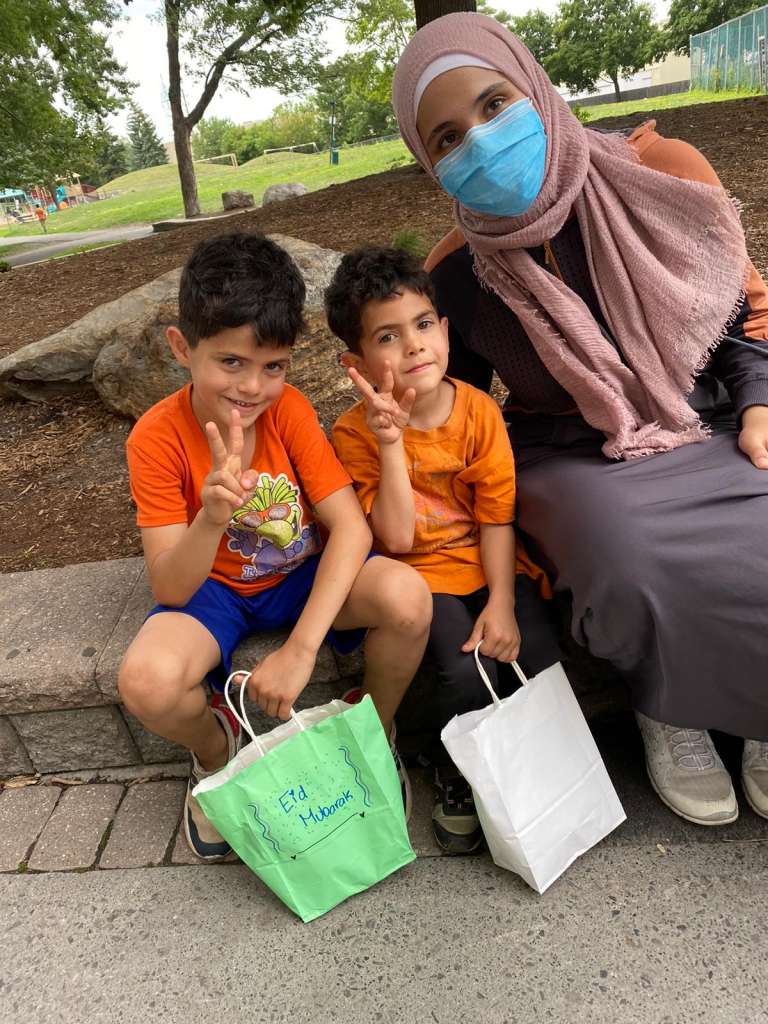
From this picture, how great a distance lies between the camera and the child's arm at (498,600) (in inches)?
70.7

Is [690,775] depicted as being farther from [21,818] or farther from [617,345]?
[21,818]

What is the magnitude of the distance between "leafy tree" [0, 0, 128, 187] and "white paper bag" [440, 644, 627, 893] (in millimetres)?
10200

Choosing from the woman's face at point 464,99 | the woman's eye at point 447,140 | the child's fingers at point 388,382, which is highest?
the woman's face at point 464,99

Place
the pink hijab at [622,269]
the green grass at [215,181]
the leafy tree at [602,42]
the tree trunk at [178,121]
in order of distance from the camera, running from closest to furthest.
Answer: the pink hijab at [622,269]
the tree trunk at [178,121]
the green grass at [215,181]
the leafy tree at [602,42]

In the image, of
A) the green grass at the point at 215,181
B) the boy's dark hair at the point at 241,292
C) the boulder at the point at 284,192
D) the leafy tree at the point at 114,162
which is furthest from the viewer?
the leafy tree at the point at 114,162

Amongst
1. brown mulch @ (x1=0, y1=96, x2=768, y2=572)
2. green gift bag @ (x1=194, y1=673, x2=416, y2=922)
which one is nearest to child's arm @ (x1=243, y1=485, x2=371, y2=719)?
green gift bag @ (x1=194, y1=673, x2=416, y2=922)

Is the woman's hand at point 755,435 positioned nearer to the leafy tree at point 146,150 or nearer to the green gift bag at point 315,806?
the green gift bag at point 315,806

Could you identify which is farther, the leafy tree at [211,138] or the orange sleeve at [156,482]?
the leafy tree at [211,138]

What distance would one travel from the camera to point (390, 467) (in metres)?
1.79

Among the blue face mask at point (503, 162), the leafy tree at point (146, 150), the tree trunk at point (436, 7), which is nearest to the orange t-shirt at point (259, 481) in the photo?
the blue face mask at point (503, 162)

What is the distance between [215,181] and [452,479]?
36244 mm

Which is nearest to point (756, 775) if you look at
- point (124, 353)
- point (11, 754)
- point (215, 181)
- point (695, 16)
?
point (11, 754)

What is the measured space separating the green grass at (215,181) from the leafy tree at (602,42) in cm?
2023

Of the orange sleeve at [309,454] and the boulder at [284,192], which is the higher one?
the boulder at [284,192]
